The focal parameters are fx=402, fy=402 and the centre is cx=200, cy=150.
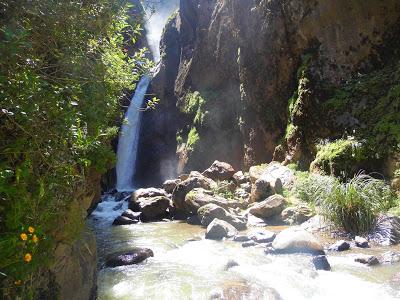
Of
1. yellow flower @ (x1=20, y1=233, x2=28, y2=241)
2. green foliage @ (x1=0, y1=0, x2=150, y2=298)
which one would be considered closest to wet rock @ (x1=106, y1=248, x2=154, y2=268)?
green foliage @ (x1=0, y1=0, x2=150, y2=298)

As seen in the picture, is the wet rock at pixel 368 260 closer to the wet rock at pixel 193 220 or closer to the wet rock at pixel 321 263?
the wet rock at pixel 321 263

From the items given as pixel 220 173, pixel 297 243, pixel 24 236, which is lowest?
pixel 297 243

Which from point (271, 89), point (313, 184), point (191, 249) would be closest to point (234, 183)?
point (271, 89)

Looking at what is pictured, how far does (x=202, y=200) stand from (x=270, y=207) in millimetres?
2696

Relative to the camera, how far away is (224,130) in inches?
775

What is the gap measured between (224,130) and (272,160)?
184 inches

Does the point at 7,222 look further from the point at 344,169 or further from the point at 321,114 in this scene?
the point at 321,114

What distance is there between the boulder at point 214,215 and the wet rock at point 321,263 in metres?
3.91

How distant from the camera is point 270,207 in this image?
11109 millimetres

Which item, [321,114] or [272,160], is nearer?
[321,114]

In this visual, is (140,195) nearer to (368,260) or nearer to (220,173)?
(220,173)

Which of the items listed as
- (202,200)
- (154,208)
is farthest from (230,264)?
(154,208)

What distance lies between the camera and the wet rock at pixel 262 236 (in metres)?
8.89

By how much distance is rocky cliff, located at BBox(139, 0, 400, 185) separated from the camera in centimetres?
1324
